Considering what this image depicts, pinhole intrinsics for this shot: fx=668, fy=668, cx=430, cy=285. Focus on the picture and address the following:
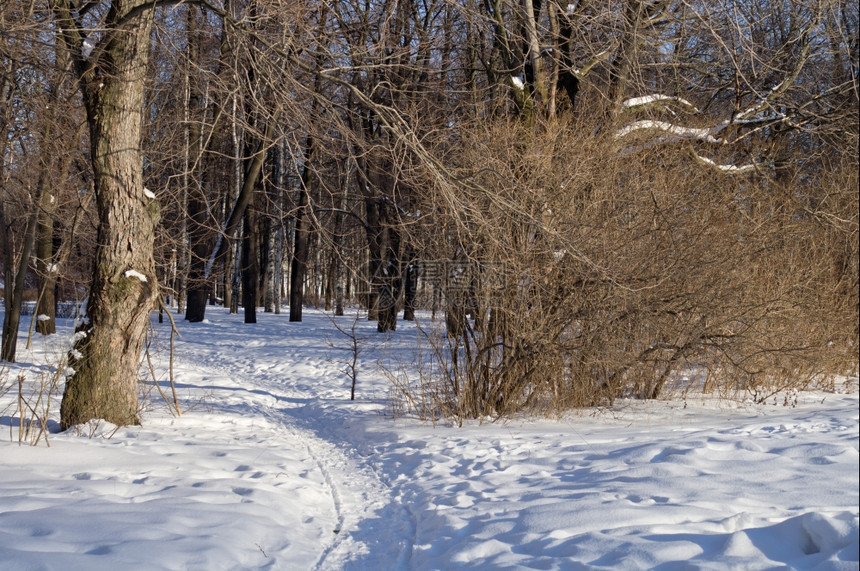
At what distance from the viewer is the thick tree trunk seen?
293 inches

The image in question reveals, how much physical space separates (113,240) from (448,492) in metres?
4.77

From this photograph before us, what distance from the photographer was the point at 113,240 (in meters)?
7.51

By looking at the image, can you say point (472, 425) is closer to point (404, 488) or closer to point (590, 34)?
point (404, 488)

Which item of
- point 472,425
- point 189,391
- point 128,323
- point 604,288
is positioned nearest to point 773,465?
point 604,288

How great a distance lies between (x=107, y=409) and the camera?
755 centimetres

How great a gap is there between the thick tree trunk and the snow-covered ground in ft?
1.64

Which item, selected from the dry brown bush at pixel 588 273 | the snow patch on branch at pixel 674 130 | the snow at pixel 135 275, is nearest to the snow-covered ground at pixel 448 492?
the dry brown bush at pixel 588 273

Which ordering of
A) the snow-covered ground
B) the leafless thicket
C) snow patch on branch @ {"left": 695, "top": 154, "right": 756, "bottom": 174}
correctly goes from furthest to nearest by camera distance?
1. snow patch on branch @ {"left": 695, "top": 154, "right": 756, "bottom": 174}
2. the leafless thicket
3. the snow-covered ground

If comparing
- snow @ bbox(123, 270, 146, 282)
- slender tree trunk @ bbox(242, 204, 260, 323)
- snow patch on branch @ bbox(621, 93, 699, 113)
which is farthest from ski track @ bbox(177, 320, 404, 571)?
snow patch on branch @ bbox(621, 93, 699, 113)

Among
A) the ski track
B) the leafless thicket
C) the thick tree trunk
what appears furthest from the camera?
the thick tree trunk

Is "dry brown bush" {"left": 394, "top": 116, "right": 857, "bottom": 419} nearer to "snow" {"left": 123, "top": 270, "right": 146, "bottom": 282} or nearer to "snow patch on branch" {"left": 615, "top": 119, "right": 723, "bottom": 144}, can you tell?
"snow patch on branch" {"left": 615, "top": 119, "right": 723, "bottom": 144}

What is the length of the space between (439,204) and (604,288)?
217 cm

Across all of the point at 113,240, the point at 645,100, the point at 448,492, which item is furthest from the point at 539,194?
the point at 113,240

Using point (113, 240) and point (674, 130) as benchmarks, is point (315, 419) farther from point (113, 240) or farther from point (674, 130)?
point (674, 130)
